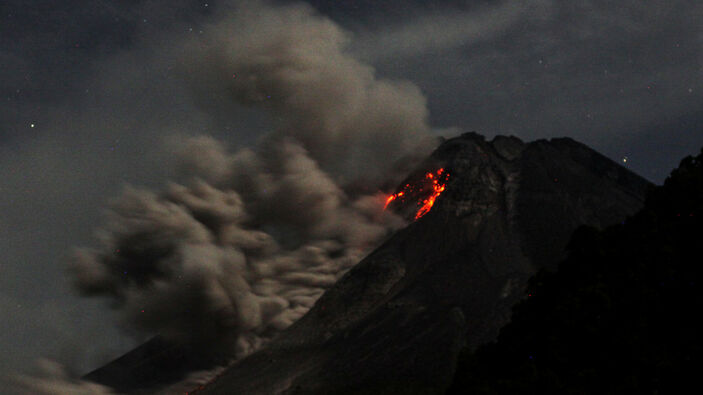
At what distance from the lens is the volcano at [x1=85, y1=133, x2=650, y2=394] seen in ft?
351

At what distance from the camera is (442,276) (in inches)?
5138

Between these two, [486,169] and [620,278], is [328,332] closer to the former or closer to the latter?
[486,169]

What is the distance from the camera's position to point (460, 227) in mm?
145875

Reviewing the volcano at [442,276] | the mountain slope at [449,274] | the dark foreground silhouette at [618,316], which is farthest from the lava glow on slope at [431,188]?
the dark foreground silhouette at [618,316]

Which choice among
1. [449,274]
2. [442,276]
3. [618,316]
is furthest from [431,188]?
[618,316]

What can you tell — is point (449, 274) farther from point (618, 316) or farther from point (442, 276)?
point (618, 316)

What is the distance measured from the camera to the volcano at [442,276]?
107m

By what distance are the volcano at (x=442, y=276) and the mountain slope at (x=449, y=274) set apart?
319 mm

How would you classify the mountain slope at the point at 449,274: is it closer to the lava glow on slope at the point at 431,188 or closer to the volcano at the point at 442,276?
the volcano at the point at 442,276

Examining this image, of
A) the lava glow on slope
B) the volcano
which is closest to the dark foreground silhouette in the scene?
the volcano

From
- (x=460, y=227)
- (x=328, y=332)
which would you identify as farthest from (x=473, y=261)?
(x=328, y=332)

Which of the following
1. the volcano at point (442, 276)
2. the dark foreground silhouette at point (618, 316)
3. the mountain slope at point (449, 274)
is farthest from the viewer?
the volcano at point (442, 276)

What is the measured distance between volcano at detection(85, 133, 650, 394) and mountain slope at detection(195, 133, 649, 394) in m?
0.32

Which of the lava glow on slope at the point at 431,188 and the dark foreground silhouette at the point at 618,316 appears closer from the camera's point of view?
the dark foreground silhouette at the point at 618,316
